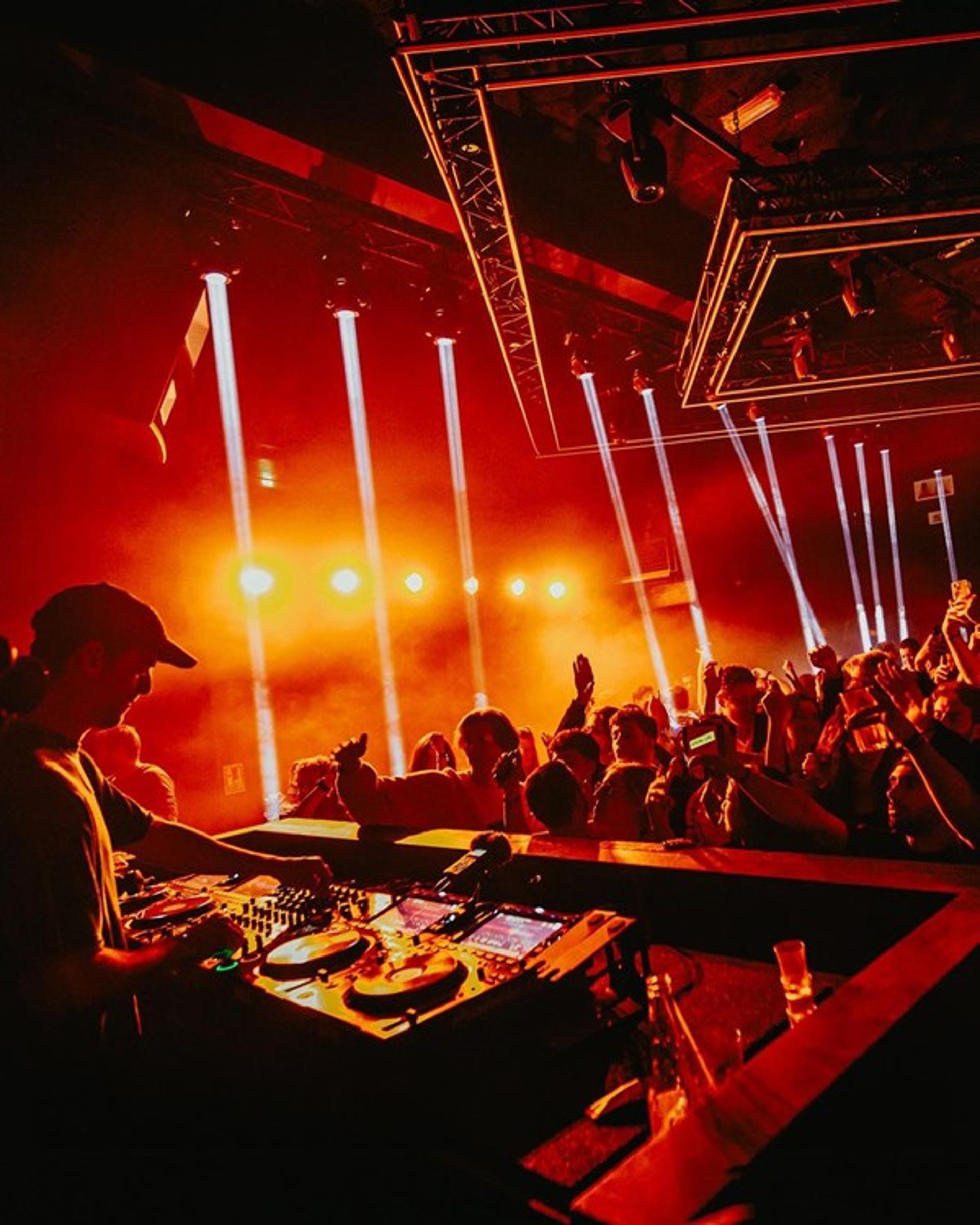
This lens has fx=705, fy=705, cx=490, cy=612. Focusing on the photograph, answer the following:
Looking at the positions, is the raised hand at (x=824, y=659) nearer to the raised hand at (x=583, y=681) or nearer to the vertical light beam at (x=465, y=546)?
the raised hand at (x=583, y=681)

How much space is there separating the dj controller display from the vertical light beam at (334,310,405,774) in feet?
23.3

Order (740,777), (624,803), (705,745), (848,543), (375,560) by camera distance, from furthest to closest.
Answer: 1. (848,543)
2. (375,560)
3. (624,803)
4. (740,777)
5. (705,745)

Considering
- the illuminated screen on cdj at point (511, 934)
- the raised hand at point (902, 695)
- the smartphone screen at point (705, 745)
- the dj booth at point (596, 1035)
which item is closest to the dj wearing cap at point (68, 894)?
the dj booth at point (596, 1035)

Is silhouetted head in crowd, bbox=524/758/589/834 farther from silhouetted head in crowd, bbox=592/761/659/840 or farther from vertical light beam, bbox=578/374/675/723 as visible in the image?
vertical light beam, bbox=578/374/675/723

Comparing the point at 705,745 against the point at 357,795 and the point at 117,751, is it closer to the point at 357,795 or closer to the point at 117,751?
the point at 357,795

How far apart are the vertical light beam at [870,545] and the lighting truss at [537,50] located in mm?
8464

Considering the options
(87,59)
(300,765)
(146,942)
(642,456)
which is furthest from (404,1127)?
(642,456)

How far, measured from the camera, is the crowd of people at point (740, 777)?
2.33m

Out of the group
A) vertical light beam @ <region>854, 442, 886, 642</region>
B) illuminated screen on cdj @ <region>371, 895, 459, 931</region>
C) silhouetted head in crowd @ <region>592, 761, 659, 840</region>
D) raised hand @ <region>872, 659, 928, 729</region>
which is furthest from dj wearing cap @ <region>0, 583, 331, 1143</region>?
vertical light beam @ <region>854, 442, 886, 642</region>

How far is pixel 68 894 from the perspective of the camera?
143cm

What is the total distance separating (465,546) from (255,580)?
343cm

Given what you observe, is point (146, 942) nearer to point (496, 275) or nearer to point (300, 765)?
point (300, 765)

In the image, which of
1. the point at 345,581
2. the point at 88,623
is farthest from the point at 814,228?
the point at 345,581

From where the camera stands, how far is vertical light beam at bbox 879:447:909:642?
1230 cm
